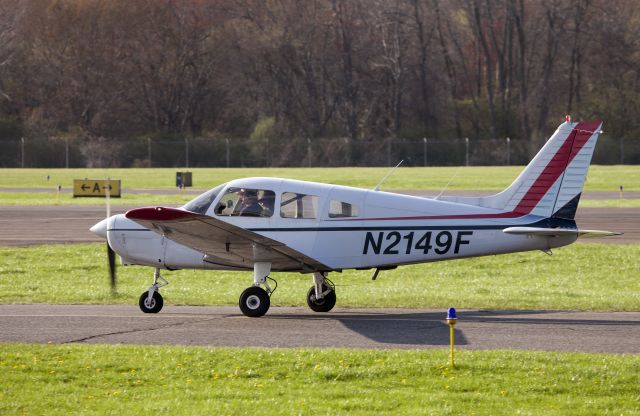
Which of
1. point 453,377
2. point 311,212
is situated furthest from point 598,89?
point 453,377

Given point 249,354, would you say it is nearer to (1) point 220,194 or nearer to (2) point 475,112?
(1) point 220,194

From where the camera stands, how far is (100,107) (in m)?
83.2

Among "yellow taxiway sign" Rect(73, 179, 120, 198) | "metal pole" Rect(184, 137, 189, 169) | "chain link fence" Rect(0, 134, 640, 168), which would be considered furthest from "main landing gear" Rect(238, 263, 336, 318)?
"metal pole" Rect(184, 137, 189, 169)

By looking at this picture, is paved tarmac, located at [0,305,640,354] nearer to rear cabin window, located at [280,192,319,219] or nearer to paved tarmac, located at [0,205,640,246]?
rear cabin window, located at [280,192,319,219]

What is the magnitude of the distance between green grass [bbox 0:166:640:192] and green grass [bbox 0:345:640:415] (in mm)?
40452

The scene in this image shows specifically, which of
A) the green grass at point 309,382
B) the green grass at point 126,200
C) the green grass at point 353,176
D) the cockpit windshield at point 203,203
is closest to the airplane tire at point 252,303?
the cockpit windshield at point 203,203

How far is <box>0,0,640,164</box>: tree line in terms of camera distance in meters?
81.8

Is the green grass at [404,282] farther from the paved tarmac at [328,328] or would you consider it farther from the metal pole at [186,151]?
the metal pole at [186,151]

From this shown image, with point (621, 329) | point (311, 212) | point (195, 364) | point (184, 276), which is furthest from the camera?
point (184, 276)

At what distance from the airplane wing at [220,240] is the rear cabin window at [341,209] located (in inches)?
32.2

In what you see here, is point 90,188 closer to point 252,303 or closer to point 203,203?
point 203,203

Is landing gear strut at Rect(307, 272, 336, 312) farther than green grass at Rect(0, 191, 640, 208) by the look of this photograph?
No

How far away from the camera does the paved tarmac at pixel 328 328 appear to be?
14.2m

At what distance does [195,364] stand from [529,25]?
74.4m
